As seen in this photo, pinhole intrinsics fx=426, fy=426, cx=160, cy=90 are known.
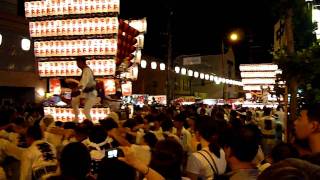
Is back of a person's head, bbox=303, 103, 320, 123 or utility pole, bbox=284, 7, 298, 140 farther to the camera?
utility pole, bbox=284, 7, 298, 140

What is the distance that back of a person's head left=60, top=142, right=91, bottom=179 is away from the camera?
375cm

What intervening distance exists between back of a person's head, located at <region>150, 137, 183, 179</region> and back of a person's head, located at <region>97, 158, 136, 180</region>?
0.80 metres

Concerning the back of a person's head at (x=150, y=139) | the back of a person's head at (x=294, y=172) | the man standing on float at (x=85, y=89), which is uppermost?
the man standing on float at (x=85, y=89)

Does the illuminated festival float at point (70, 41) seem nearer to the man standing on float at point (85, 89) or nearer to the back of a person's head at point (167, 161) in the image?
the man standing on float at point (85, 89)

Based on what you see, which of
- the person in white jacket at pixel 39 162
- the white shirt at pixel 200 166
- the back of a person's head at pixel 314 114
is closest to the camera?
the back of a person's head at pixel 314 114

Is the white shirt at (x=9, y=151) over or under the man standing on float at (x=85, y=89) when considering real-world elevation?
under

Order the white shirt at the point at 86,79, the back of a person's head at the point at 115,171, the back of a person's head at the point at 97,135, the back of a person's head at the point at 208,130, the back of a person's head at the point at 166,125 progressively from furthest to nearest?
the white shirt at the point at 86,79, the back of a person's head at the point at 166,125, the back of a person's head at the point at 97,135, the back of a person's head at the point at 208,130, the back of a person's head at the point at 115,171

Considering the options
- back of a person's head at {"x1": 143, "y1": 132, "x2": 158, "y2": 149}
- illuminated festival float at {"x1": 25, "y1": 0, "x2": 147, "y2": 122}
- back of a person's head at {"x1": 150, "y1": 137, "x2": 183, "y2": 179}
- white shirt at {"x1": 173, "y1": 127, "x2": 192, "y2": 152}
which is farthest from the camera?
illuminated festival float at {"x1": 25, "y1": 0, "x2": 147, "y2": 122}

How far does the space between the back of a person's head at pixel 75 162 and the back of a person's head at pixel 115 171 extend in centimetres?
74

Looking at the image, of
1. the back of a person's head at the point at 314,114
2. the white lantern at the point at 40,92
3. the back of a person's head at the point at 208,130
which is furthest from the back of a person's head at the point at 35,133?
the white lantern at the point at 40,92

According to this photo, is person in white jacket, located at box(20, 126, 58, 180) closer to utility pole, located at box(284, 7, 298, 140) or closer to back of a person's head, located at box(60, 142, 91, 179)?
back of a person's head, located at box(60, 142, 91, 179)

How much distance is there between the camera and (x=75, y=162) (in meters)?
3.77

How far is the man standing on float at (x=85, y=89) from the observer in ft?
37.0

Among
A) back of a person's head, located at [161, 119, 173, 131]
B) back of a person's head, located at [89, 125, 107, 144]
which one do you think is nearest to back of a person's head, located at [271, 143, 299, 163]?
back of a person's head, located at [89, 125, 107, 144]
